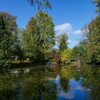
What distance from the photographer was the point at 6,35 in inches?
2127

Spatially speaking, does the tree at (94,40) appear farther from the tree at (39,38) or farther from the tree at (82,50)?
the tree at (39,38)

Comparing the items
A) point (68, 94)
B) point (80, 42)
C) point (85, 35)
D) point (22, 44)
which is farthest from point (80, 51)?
point (68, 94)

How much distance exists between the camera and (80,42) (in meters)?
79.2

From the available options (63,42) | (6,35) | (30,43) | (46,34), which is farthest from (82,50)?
(6,35)

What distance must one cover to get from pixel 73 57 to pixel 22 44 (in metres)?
18.4

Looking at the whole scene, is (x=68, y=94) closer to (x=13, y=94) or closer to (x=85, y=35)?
(x=13, y=94)

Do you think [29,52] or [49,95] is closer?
[49,95]

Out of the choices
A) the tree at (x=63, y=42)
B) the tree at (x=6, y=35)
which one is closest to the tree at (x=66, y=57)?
the tree at (x=63, y=42)

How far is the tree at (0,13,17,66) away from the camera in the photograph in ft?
163

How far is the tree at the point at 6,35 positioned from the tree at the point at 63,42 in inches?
Result: 1253

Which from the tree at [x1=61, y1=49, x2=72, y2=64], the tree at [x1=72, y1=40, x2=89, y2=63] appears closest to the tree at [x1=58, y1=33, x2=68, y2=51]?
the tree at [x1=72, y1=40, x2=89, y2=63]

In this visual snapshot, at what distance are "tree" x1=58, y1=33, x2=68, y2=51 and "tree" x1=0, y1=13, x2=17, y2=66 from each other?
31818 mm

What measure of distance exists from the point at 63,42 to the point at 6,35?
5274 centimetres

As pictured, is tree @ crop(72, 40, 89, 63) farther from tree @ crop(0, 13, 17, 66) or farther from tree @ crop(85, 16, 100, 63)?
tree @ crop(0, 13, 17, 66)
